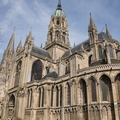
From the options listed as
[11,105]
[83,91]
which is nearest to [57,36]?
[11,105]

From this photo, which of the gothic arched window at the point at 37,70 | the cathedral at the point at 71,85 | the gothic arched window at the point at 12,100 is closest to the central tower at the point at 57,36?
the cathedral at the point at 71,85

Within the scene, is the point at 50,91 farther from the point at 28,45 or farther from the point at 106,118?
the point at 28,45

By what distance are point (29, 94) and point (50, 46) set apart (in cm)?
1791

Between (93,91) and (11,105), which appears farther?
(11,105)

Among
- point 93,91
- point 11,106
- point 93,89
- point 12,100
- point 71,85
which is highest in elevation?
point 71,85

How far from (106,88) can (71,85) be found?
5.29m

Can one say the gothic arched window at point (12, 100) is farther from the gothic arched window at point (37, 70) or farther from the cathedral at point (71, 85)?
the gothic arched window at point (37, 70)

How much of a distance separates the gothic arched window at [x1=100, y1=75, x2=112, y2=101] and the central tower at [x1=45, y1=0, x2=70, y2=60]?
20.6 meters

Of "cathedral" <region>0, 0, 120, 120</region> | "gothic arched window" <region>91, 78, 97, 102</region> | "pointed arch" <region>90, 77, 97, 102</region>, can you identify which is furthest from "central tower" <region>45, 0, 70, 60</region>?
"gothic arched window" <region>91, 78, 97, 102</region>

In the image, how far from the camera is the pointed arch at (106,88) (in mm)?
18391

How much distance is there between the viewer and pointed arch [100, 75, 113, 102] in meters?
18.4

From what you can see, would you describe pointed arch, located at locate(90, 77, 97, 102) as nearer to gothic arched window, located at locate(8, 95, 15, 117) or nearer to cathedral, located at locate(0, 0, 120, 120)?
cathedral, located at locate(0, 0, 120, 120)

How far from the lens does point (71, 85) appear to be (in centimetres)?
2162

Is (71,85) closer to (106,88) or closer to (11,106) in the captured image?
(106,88)
